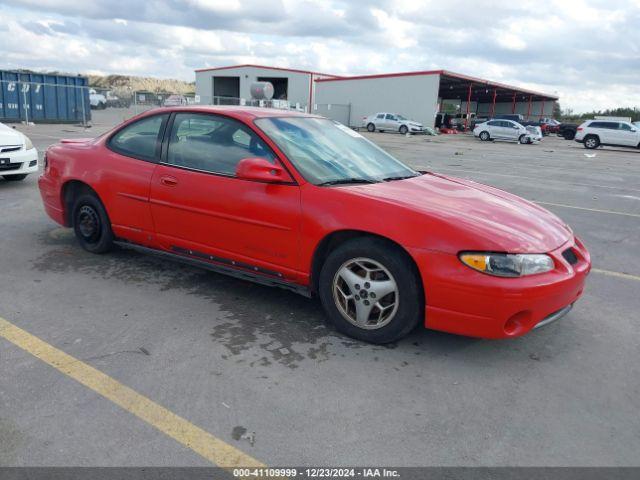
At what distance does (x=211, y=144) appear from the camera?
411cm

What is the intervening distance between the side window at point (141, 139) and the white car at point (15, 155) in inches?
169

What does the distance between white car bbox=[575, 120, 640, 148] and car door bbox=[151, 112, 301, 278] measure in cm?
3016

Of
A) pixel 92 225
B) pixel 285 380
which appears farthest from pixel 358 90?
pixel 285 380

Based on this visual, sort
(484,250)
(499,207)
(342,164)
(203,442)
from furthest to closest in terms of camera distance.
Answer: (342,164), (499,207), (484,250), (203,442)

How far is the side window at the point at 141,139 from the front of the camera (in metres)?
4.40

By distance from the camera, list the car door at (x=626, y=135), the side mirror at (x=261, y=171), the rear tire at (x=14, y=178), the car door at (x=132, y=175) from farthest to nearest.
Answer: the car door at (x=626, y=135) < the rear tire at (x=14, y=178) < the car door at (x=132, y=175) < the side mirror at (x=261, y=171)

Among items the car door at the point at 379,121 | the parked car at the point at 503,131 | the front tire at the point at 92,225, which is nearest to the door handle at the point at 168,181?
the front tire at the point at 92,225

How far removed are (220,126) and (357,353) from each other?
206cm

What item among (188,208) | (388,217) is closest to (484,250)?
(388,217)

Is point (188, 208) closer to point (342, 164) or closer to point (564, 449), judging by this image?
point (342, 164)

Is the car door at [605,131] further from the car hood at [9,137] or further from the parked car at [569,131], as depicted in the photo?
the car hood at [9,137]

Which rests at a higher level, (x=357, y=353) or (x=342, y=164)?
(x=342, y=164)

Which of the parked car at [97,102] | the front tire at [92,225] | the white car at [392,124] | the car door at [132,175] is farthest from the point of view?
the parked car at [97,102]

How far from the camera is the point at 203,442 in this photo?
242 centimetres
